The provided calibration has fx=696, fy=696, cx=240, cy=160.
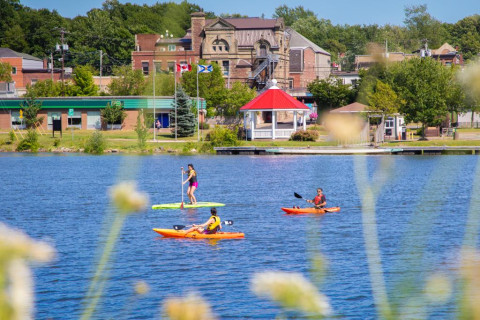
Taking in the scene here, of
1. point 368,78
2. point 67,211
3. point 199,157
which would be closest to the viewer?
point 368,78

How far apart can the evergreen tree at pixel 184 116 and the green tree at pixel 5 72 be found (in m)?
34.8

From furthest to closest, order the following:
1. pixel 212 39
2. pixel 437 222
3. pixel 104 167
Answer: pixel 212 39
pixel 104 167
pixel 437 222

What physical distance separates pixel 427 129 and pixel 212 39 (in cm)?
3670

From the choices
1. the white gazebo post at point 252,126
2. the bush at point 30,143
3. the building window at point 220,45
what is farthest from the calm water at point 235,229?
the building window at point 220,45

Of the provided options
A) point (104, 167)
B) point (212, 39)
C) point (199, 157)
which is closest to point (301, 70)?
point (212, 39)

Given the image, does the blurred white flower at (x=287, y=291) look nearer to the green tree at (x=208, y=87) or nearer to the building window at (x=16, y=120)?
the green tree at (x=208, y=87)

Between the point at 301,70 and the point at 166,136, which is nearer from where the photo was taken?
the point at 166,136

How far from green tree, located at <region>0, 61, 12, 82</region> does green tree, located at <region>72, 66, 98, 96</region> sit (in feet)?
49.1

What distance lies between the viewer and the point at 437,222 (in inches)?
1217

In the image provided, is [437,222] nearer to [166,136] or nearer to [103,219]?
[103,219]

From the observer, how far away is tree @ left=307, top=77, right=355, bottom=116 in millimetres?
87456

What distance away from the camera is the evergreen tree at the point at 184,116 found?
76.2 metres

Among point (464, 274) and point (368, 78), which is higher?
point (368, 78)

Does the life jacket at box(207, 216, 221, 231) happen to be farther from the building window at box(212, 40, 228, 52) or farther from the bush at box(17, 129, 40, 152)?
the building window at box(212, 40, 228, 52)
